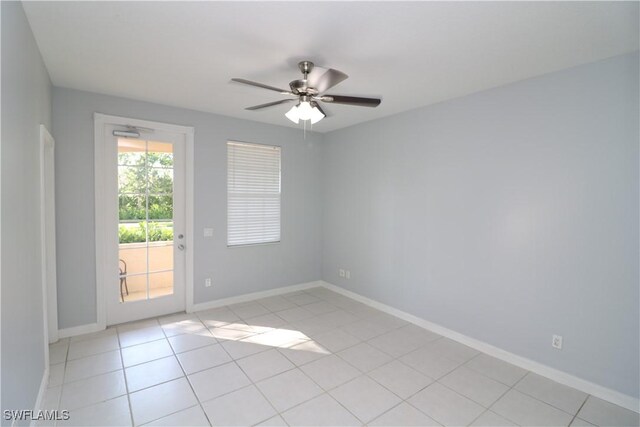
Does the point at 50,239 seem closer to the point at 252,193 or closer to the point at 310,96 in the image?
the point at 252,193

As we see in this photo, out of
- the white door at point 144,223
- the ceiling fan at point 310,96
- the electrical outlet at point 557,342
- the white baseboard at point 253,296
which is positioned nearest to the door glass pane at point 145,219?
the white door at point 144,223

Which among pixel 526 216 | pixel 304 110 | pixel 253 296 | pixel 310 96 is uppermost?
pixel 310 96

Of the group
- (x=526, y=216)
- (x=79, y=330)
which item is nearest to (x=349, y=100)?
(x=526, y=216)

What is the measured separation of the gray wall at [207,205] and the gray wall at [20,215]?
958mm

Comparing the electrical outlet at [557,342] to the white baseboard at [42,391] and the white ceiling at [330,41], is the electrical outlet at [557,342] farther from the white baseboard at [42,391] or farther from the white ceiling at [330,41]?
the white baseboard at [42,391]

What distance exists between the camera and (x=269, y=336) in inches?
132

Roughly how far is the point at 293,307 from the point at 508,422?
269 centimetres

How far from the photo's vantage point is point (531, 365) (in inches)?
109

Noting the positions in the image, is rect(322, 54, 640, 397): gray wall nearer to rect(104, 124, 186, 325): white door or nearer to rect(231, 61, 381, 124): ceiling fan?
rect(231, 61, 381, 124): ceiling fan

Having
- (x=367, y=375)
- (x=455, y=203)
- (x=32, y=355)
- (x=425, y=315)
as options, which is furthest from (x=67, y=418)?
(x=455, y=203)

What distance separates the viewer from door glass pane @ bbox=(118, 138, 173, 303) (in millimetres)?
3566

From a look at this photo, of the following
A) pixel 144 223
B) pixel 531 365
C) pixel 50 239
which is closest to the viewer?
pixel 531 365

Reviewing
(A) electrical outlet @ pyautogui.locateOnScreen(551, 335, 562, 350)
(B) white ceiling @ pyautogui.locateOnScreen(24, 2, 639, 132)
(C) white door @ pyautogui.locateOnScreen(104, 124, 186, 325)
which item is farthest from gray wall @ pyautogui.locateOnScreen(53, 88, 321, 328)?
(A) electrical outlet @ pyautogui.locateOnScreen(551, 335, 562, 350)

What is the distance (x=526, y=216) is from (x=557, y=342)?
1.10 meters
